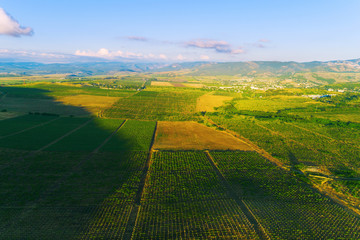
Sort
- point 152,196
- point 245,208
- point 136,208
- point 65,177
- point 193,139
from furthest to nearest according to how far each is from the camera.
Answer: point 193,139
point 65,177
point 152,196
point 245,208
point 136,208

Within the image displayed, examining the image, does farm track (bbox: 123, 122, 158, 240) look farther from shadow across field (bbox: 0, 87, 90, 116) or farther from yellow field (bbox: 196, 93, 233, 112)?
yellow field (bbox: 196, 93, 233, 112)

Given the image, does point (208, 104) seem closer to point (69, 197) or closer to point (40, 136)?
point (40, 136)

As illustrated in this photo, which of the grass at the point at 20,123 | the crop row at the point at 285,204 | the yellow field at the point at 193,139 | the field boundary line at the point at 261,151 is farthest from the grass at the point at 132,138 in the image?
the grass at the point at 20,123

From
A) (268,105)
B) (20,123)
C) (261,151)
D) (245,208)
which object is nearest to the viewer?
(245,208)

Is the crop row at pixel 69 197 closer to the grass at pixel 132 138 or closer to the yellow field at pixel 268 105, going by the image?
the grass at pixel 132 138

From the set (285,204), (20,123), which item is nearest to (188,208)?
(285,204)

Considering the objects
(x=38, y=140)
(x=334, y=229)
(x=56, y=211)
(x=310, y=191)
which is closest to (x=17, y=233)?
(x=56, y=211)

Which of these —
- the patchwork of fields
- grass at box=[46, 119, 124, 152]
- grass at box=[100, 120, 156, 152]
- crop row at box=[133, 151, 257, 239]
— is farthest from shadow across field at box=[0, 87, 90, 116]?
crop row at box=[133, 151, 257, 239]
